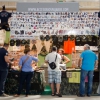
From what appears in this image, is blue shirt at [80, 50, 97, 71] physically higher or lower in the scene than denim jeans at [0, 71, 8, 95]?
higher

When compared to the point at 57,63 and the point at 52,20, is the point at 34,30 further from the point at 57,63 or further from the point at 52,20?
the point at 57,63

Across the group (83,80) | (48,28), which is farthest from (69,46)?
(83,80)

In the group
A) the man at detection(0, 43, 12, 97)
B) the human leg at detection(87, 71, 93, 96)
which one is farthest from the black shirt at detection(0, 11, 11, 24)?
the human leg at detection(87, 71, 93, 96)

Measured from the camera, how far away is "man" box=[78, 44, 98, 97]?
9.42 metres

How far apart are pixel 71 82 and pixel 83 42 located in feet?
4.87

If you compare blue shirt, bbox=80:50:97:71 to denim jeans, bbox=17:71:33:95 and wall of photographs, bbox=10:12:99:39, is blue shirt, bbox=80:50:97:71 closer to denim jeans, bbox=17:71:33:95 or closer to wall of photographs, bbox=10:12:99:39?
wall of photographs, bbox=10:12:99:39

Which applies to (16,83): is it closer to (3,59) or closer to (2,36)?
(3,59)

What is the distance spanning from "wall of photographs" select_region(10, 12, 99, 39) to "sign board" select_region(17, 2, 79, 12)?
9 centimetres

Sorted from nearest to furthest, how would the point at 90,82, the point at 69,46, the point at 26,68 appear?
the point at 26,68 → the point at 90,82 → the point at 69,46

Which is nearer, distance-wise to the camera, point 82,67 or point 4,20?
point 82,67

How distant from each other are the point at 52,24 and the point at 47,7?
54 cm

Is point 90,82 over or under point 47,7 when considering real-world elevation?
under

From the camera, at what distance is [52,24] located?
9.98 m

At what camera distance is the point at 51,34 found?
395 inches
